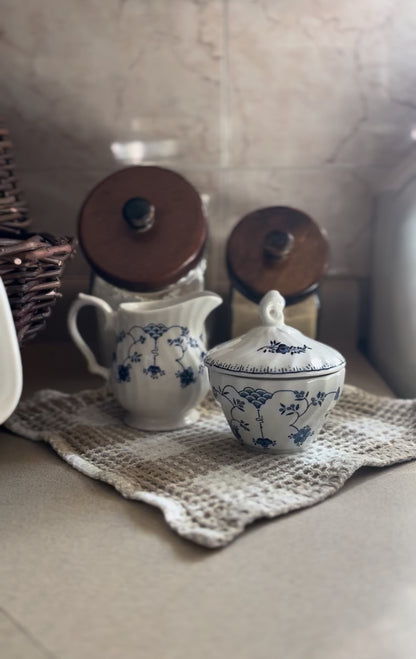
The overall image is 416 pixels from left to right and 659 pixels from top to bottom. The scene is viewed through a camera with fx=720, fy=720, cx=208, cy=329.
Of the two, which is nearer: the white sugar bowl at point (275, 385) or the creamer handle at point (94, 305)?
the white sugar bowl at point (275, 385)

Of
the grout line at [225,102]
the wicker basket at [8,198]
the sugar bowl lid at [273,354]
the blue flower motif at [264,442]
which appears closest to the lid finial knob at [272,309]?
the sugar bowl lid at [273,354]

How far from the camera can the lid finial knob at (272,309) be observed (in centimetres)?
65

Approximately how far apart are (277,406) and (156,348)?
0.15 metres

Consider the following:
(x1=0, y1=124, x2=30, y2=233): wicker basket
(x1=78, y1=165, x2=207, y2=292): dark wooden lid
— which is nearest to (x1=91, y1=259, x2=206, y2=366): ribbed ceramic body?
(x1=78, y1=165, x2=207, y2=292): dark wooden lid

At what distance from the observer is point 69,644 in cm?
39

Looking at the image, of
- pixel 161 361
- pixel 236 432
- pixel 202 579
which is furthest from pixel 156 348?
pixel 202 579

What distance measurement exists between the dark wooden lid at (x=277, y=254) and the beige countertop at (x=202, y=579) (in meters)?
0.27

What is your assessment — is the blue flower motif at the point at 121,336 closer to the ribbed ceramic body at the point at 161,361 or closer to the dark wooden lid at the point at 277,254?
the ribbed ceramic body at the point at 161,361

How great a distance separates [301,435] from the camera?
631mm

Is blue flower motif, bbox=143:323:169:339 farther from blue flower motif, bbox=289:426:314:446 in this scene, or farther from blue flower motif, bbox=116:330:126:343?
blue flower motif, bbox=289:426:314:446

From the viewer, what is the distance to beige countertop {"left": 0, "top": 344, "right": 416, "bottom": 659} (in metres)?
0.39

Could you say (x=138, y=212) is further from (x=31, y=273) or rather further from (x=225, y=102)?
(x=225, y=102)

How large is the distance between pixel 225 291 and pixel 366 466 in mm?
482

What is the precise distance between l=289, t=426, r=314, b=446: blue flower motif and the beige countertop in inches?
2.2
